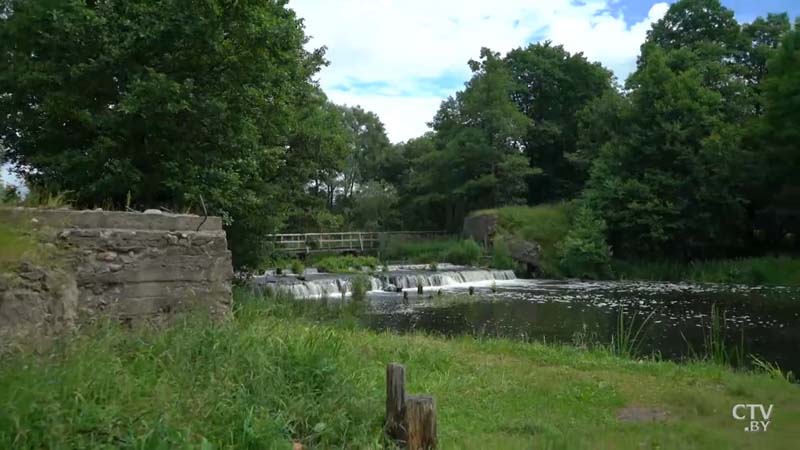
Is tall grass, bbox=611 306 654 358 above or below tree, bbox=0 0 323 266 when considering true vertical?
below

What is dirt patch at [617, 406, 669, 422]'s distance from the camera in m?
5.96

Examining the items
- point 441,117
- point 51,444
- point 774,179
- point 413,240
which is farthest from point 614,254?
point 51,444

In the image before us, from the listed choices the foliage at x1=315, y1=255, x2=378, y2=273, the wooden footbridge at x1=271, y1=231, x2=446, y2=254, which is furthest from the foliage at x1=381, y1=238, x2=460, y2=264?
the foliage at x1=315, y1=255, x2=378, y2=273

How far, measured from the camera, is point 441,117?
44812 millimetres

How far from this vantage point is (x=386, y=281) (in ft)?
76.0

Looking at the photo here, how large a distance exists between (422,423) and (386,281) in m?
18.7

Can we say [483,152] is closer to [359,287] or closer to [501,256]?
[501,256]

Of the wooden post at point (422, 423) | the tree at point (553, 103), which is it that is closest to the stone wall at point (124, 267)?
the wooden post at point (422, 423)

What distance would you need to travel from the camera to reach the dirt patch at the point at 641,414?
19.6ft

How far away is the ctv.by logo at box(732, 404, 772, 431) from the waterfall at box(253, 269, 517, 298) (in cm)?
1336

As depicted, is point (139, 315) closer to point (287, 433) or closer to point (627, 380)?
point (287, 433)

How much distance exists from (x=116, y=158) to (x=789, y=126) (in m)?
25.0

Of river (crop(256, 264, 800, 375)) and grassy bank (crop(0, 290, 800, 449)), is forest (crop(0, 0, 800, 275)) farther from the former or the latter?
grassy bank (crop(0, 290, 800, 449))

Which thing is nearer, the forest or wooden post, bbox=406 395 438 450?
wooden post, bbox=406 395 438 450
